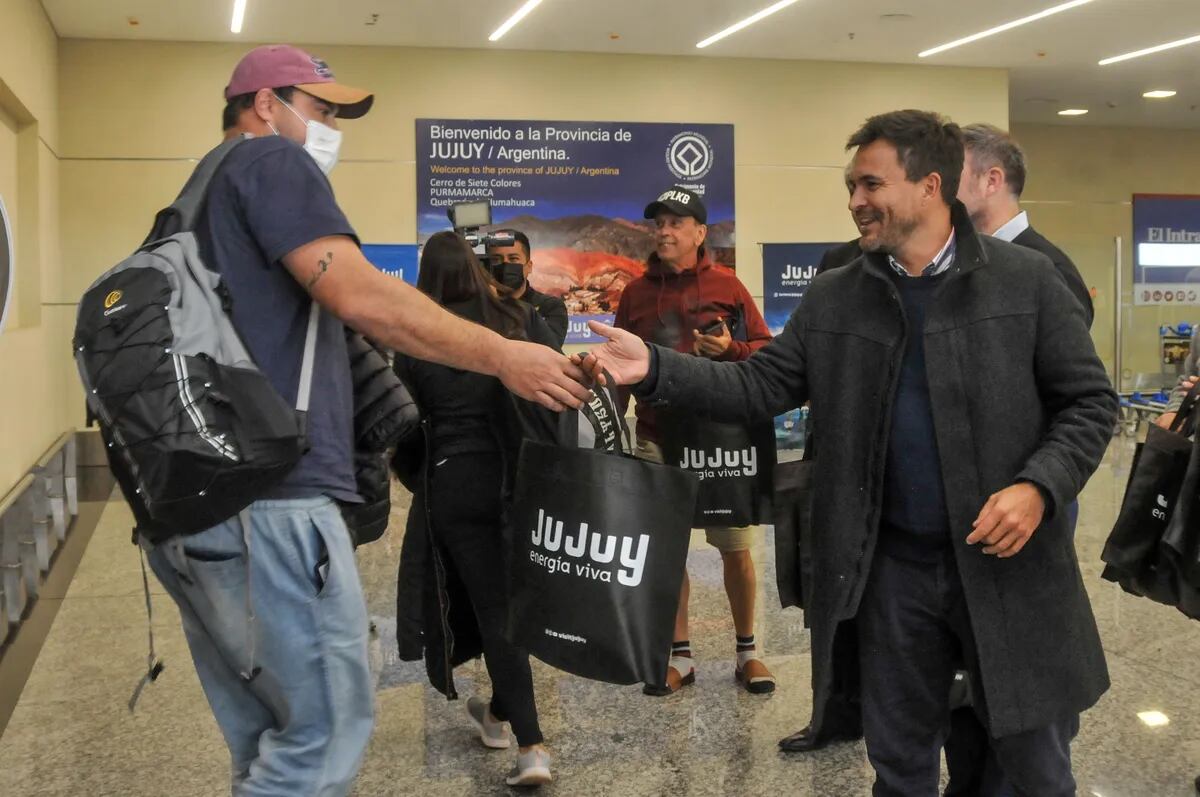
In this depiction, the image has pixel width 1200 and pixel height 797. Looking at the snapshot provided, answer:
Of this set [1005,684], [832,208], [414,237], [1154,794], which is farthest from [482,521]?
[832,208]

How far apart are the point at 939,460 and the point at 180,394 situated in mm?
1302

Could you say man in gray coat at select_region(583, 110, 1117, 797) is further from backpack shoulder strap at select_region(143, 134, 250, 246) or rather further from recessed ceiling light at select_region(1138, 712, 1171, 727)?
recessed ceiling light at select_region(1138, 712, 1171, 727)

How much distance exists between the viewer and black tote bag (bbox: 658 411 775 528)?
144 inches

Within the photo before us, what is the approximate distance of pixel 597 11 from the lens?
8969mm

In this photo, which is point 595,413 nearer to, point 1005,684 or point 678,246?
point 1005,684

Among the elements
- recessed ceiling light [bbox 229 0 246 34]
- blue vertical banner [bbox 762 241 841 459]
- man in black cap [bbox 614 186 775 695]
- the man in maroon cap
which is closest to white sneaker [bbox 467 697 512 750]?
man in black cap [bbox 614 186 775 695]

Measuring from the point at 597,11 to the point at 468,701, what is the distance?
262 inches

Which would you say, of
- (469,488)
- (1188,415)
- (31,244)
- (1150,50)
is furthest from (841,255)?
(1150,50)

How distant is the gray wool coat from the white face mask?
102 centimetres

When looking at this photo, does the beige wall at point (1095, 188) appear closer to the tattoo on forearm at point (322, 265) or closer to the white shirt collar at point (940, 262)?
the white shirt collar at point (940, 262)

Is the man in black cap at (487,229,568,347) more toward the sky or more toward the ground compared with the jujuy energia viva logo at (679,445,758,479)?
more toward the sky

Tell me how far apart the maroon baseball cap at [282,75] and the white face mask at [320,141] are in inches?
1.4

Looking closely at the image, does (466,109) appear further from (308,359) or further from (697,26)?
(308,359)

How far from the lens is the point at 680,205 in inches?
160
